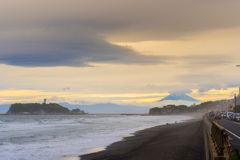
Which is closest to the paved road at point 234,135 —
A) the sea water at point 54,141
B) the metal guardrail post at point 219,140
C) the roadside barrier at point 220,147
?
the roadside barrier at point 220,147

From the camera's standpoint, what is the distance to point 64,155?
78.7 ft

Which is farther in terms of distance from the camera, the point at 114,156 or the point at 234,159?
the point at 114,156

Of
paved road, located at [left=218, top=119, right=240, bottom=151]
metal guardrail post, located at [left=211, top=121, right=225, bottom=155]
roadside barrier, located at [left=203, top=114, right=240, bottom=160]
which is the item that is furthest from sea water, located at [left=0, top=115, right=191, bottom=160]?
metal guardrail post, located at [left=211, top=121, right=225, bottom=155]

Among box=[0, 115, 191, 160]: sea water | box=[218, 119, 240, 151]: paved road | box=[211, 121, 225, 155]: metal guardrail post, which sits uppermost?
box=[211, 121, 225, 155]: metal guardrail post

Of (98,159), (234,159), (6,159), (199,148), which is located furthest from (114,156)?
(234,159)

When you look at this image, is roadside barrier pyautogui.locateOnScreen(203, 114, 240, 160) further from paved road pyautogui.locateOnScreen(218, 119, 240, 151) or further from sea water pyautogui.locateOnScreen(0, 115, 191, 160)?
sea water pyautogui.locateOnScreen(0, 115, 191, 160)

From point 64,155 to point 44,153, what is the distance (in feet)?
8.07

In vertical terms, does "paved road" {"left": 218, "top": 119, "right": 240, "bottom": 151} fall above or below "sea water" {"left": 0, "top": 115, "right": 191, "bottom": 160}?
above

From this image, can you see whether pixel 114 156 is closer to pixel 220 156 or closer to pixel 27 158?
pixel 27 158

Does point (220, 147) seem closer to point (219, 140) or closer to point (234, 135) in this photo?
point (219, 140)

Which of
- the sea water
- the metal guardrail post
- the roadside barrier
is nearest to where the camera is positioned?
the roadside barrier

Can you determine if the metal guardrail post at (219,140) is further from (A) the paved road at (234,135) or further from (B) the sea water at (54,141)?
(B) the sea water at (54,141)

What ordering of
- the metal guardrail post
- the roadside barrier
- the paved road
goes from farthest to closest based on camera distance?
the paved road, the metal guardrail post, the roadside barrier

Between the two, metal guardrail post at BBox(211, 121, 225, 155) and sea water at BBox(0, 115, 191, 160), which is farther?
sea water at BBox(0, 115, 191, 160)
